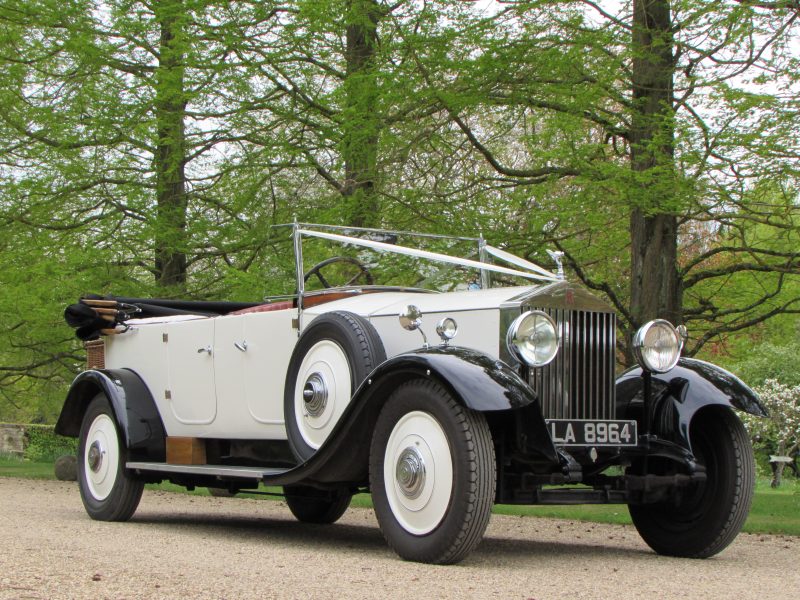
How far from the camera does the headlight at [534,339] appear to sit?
5.50m

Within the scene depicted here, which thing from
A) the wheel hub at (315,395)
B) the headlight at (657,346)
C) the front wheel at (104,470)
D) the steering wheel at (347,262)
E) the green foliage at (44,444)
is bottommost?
the green foliage at (44,444)

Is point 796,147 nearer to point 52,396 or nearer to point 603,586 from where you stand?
point 603,586

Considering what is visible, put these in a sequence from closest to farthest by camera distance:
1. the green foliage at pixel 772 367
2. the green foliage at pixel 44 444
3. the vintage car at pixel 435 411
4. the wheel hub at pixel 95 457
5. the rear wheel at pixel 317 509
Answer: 1. the vintage car at pixel 435 411
2. the wheel hub at pixel 95 457
3. the rear wheel at pixel 317 509
4. the green foliage at pixel 772 367
5. the green foliage at pixel 44 444

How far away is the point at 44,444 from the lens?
2523 cm

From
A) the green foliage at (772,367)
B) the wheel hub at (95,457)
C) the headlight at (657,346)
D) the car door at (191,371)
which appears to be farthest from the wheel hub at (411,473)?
the green foliage at (772,367)

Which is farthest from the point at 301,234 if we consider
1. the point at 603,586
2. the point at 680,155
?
the point at 680,155

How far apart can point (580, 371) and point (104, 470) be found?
3896mm

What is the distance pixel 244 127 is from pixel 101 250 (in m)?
2.42

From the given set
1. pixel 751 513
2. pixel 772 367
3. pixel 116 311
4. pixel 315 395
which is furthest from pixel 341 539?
pixel 772 367

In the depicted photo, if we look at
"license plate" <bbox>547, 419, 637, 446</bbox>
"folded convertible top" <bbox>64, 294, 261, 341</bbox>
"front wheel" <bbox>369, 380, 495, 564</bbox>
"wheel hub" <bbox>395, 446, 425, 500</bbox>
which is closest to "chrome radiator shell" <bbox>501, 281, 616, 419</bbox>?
"license plate" <bbox>547, 419, 637, 446</bbox>

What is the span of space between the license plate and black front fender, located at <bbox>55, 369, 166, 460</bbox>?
3.54 m

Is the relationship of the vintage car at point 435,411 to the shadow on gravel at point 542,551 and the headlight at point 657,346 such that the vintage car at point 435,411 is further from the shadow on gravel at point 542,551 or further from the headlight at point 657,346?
the shadow on gravel at point 542,551

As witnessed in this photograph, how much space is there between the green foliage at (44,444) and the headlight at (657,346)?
17.4m

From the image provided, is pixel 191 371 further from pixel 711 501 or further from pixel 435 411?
pixel 711 501
